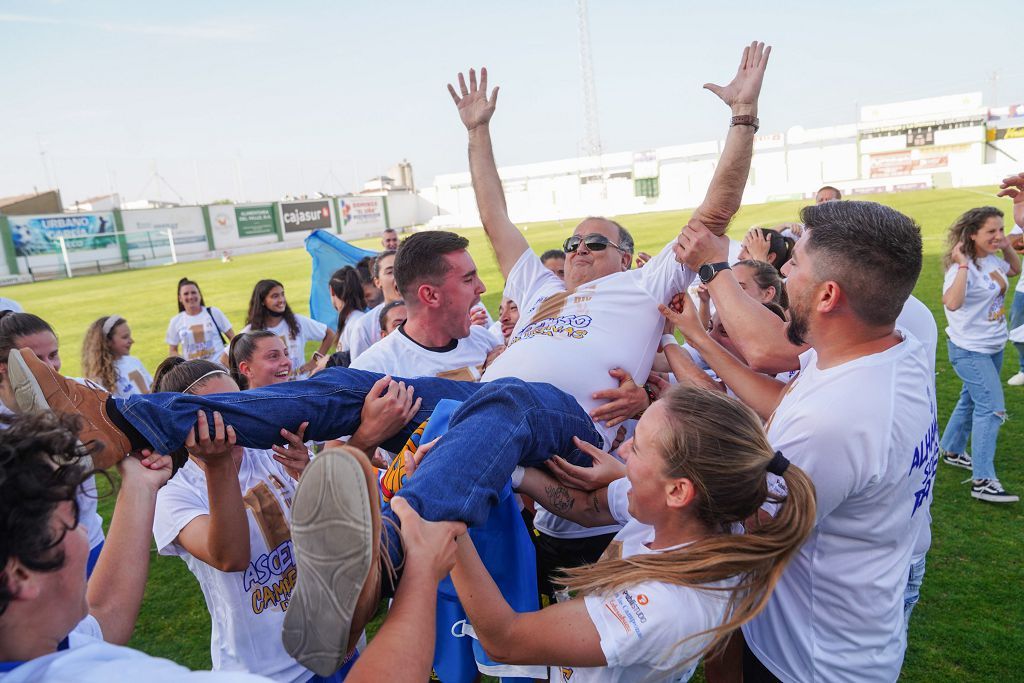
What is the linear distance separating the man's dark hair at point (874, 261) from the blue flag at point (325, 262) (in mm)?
9448

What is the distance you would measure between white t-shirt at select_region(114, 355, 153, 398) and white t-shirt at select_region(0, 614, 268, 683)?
6719mm

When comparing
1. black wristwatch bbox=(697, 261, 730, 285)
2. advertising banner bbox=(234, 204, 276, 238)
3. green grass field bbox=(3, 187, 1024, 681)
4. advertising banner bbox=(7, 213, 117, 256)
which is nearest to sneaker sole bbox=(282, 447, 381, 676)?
green grass field bbox=(3, 187, 1024, 681)

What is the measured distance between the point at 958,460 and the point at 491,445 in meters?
6.27

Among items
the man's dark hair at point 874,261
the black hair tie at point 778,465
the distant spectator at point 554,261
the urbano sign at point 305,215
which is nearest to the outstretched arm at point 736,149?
the man's dark hair at point 874,261

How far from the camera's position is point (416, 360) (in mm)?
4070

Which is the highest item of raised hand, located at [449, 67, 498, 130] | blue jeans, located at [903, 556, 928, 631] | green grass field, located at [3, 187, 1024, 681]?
raised hand, located at [449, 67, 498, 130]

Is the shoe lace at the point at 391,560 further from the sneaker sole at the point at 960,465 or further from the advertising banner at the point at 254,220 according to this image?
the advertising banner at the point at 254,220

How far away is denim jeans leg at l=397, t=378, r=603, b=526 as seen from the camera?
6.90 ft

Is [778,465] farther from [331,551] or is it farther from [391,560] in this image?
[331,551]

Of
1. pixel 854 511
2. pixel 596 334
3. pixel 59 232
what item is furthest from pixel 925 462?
pixel 59 232

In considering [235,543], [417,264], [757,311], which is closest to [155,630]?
[235,543]

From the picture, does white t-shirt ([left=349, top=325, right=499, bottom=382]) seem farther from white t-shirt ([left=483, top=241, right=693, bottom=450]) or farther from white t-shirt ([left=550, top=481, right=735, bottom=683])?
white t-shirt ([left=550, top=481, right=735, bottom=683])

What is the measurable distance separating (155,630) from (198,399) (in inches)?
129

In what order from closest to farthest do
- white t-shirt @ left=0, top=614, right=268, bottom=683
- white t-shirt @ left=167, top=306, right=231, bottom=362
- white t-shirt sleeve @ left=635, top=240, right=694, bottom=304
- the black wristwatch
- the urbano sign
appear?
white t-shirt @ left=0, top=614, right=268, bottom=683, the black wristwatch, white t-shirt sleeve @ left=635, top=240, right=694, bottom=304, white t-shirt @ left=167, top=306, right=231, bottom=362, the urbano sign
